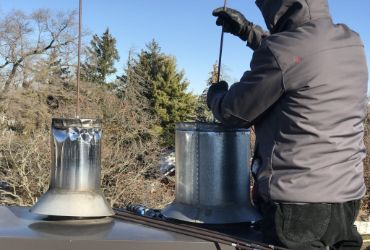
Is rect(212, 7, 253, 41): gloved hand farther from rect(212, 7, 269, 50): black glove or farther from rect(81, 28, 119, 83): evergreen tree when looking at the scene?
rect(81, 28, 119, 83): evergreen tree

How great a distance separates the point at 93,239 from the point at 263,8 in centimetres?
115

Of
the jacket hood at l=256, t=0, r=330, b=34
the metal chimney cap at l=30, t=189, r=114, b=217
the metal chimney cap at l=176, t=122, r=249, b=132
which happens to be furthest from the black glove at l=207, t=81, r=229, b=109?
the metal chimney cap at l=30, t=189, r=114, b=217

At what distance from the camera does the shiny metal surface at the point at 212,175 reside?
2.21 m

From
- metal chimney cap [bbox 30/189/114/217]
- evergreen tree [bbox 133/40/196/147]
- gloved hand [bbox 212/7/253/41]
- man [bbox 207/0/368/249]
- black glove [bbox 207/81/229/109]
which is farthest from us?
evergreen tree [bbox 133/40/196/147]

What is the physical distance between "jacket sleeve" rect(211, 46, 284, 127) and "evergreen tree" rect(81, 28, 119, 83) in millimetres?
27477

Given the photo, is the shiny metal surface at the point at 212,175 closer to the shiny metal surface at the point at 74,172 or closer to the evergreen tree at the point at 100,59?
the shiny metal surface at the point at 74,172

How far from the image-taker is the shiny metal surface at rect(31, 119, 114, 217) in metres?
2.02

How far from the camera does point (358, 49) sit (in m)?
2.09

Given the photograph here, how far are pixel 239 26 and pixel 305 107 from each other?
79cm

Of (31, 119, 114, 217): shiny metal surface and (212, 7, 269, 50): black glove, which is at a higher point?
(212, 7, 269, 50): black glove

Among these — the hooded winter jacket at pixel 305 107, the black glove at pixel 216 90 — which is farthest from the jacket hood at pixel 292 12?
the black glove at pixel 216 90

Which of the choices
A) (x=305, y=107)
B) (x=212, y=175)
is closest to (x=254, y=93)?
(x=305, y=107)

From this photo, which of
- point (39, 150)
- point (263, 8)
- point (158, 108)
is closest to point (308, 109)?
point (263, 8)

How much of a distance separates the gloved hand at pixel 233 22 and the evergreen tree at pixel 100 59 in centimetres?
2694
